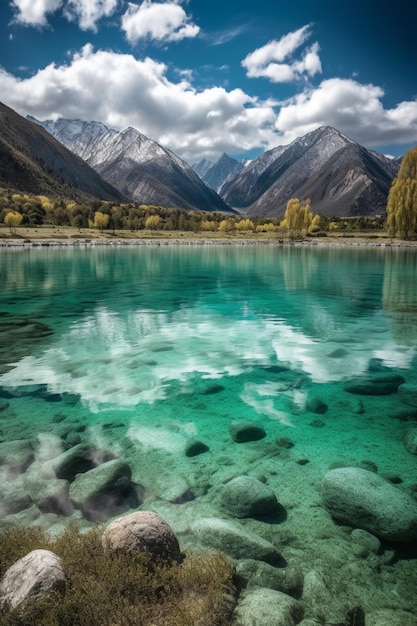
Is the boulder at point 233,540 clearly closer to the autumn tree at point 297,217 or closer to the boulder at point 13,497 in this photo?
the boulder at point 13,497

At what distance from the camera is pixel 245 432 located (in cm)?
1102

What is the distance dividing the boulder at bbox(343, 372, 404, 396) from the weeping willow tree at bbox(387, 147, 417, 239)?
352 ft

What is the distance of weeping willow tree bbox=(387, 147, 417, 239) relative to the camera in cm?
10819

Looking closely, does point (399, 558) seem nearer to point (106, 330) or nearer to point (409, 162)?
point (106, 330)

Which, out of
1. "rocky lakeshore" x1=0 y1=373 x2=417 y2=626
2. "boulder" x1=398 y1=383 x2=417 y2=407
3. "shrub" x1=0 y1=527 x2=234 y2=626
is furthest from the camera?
"boulder" x1=398 y1=383 x2=417 y2=407

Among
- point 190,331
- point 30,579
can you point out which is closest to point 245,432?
point 30,579

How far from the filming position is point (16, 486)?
28.2 ft

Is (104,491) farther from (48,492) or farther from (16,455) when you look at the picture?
(16,455)

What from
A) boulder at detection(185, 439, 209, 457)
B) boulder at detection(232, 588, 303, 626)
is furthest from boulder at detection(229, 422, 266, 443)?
boulder at detection(232, 588, 303, 626)

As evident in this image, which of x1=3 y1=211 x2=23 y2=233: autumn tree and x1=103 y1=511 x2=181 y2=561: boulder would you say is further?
x1=3 y1=211 x2=23 y2=233: autumn tree

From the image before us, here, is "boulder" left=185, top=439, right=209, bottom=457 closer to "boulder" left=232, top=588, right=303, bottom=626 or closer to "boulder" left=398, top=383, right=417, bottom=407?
"boulder" left=232, top=588, right=303, bottom=626

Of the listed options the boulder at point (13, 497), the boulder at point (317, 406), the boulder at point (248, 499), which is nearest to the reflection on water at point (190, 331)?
the boulder at point (317, 406)

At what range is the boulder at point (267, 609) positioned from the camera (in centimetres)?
529

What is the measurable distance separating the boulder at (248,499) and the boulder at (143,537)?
192 centimetres
